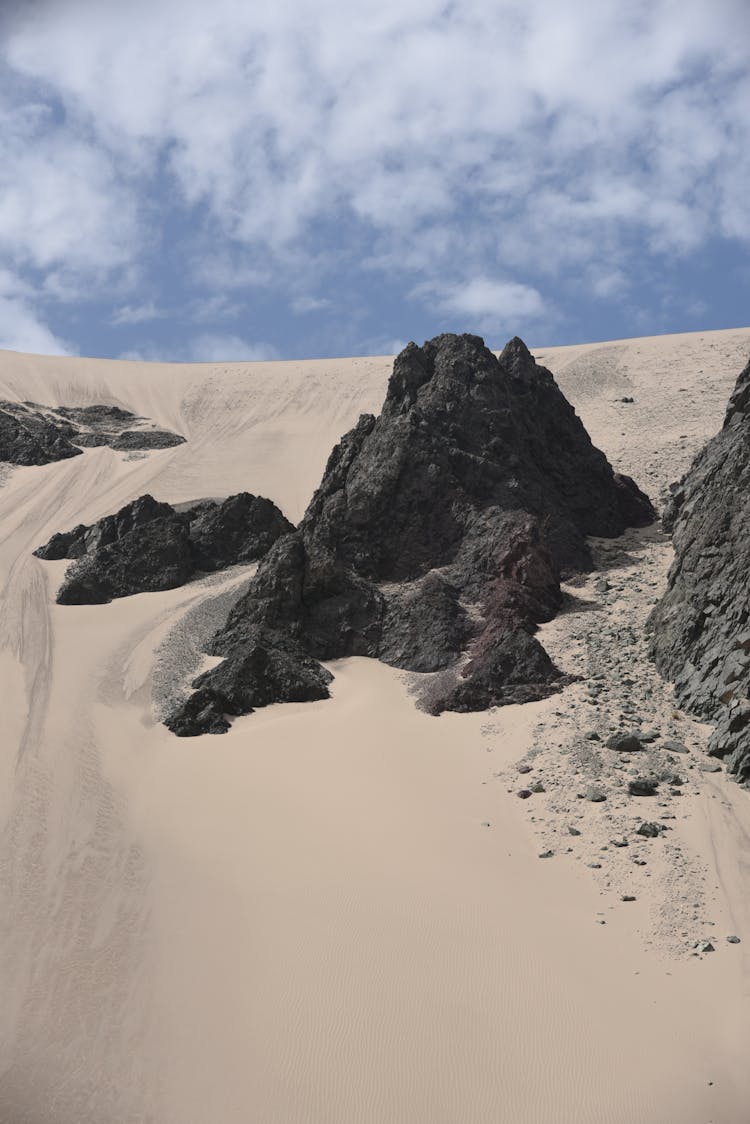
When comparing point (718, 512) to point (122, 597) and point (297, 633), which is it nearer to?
point (297, 633)

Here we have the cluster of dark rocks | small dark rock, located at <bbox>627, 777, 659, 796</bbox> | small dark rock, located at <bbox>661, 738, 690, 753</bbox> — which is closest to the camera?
small dark rock, located at <bbox>627, 777, 659, 796</bbox>

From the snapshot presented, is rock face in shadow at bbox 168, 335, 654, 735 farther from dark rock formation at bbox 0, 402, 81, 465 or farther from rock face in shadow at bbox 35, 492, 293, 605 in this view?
dark rock formation at bbox 0, 402, 81, 465

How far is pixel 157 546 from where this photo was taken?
2445 cm

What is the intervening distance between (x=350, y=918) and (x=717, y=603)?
25.1 ft

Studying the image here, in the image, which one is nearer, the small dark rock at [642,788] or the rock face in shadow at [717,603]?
the small dark rock at [642,788]

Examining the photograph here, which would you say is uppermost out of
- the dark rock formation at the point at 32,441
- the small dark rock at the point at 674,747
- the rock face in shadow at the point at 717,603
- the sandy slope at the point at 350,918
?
the dark rock formation at the point at 32,441

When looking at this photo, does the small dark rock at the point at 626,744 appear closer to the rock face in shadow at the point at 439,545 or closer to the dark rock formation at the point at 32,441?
the rock face in shadow at the point at 439,545

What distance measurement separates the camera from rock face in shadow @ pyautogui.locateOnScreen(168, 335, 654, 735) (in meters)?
16.1

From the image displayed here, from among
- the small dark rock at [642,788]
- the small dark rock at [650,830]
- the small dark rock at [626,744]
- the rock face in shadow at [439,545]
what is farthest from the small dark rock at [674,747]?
the rock face in shadow at [439,545]

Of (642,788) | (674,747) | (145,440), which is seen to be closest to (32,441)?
(145,440)

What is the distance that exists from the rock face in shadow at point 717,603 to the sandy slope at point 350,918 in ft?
1.65

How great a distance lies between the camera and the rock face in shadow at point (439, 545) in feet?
53.0

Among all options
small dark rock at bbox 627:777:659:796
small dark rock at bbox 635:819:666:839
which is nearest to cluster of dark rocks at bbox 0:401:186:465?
small dark rock at bbox 627:777:659:796

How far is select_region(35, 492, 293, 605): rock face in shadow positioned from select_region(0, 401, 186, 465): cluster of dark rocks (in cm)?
1189
